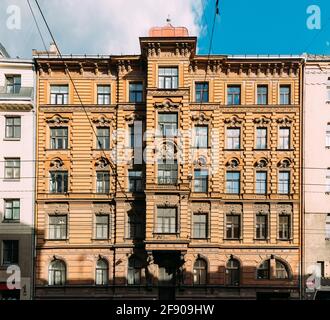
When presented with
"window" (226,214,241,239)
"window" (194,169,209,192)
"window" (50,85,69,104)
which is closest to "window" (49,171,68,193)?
"window" (50,85,69,104)

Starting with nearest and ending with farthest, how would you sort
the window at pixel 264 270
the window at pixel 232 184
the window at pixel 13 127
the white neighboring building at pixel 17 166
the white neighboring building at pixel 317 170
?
1. the window at pixel 264 270
2. the white neighboring building at pixel 317 170
3. the white neighboring building at pixel 17 166
4. the window at pixel 232 184
5. the window at pixel 13 127

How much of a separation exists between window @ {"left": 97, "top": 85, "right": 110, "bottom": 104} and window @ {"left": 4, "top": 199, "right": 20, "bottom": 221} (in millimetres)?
8617

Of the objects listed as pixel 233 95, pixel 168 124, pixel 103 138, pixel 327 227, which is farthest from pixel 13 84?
pixel 327 227

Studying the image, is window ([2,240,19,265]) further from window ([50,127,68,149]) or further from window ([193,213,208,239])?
window ([193,213,208,239])

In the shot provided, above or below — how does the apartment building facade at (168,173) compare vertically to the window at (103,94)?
below

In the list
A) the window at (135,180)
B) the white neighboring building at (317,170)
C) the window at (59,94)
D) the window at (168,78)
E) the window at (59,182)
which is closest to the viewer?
the white neighboring building at (317,170)

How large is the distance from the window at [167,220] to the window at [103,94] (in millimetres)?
8285

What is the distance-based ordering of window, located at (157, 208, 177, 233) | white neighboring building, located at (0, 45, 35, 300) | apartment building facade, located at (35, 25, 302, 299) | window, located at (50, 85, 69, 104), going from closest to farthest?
window, located at (157, 208, 177, 233), apartment building facade, located at (35, 25, 302, 299), white neighboring building, located at (0, 45, 35, 300), window, located at (50, 85, 69, 104)

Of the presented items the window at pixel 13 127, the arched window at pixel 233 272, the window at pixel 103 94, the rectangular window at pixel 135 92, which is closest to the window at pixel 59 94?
the window at pixel 103 94

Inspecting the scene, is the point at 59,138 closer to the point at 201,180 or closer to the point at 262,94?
the point at 201,180

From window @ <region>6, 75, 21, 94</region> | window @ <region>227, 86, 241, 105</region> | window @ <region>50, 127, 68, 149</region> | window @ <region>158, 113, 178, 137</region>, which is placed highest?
window @ <region>6, 75, 21, 94</region>

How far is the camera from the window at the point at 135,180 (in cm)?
3581

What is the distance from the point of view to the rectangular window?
36625 millimetres

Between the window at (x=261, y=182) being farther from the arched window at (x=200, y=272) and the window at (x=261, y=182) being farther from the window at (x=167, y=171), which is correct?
the arched window at (x=200, y=272)
